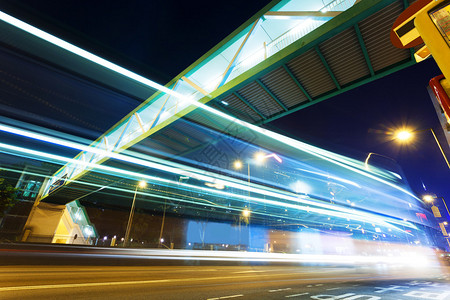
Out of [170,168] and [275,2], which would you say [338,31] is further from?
[170,168]

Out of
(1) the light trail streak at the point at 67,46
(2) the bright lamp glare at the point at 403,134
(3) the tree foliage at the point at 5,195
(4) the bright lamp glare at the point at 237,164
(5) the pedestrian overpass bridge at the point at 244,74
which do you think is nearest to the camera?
(5) the pedestrian overpass bridge at the point at 244,74

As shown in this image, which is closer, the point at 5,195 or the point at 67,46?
the point at 67,46

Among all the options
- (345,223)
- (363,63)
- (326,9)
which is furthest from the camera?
(345,223)

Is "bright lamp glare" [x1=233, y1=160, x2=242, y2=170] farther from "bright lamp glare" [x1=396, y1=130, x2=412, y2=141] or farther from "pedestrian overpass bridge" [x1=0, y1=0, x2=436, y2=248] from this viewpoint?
"bright lamp glare" [x1=396, y1=130, x2=412, y2=141]

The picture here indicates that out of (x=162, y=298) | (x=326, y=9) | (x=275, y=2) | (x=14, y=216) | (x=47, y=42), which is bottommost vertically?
(x=162, y=298)

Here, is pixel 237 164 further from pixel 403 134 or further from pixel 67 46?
pixel 67 46

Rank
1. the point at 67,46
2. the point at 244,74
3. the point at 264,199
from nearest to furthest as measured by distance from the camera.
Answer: the point at 67,46 → the point at 244,74 → the point at 264,199

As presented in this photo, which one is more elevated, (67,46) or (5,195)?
(67,46)

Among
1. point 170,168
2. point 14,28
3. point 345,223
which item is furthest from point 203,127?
point 345,223

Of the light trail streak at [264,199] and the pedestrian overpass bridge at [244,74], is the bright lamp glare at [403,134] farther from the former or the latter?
the light trail streak at [264,199]

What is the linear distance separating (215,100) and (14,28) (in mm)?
7303

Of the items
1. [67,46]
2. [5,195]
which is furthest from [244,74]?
[5,195]

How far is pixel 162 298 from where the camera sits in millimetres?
4512

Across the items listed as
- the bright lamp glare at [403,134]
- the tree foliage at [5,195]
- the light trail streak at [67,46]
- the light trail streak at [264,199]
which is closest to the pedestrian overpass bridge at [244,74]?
the light trail streak at [67,46]
